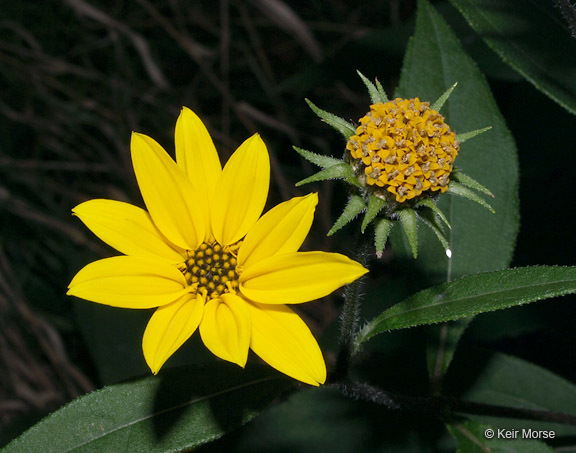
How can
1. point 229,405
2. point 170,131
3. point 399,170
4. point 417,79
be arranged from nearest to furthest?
point 399,170, point 229,405, point 417,79, point 170,131

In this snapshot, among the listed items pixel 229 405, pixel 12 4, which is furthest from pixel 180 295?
pixel 12 4

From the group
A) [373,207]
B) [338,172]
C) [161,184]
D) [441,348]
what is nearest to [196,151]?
[161,184]

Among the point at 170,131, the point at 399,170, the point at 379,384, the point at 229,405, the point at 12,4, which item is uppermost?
the point at 12,4

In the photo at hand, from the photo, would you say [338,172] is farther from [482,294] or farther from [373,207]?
[482,294]

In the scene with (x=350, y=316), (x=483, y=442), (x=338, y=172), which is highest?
(x=338, y=172)

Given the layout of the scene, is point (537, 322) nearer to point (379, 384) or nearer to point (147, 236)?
point (379, 384)

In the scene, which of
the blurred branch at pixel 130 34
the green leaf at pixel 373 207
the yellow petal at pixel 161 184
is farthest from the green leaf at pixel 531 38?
the blurred branch at pixel 130 34

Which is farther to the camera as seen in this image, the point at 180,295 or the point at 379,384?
the point at 379,384
